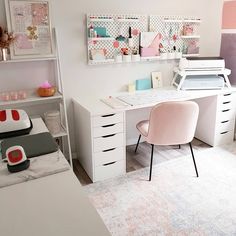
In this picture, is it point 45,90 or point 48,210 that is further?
point 45,90

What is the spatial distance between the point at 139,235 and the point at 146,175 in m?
0.83

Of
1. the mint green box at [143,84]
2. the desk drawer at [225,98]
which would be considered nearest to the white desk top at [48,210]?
the mint green box at [143,84]

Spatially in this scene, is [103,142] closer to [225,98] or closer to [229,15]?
[225,98]

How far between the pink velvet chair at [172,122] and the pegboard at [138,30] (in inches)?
36.6

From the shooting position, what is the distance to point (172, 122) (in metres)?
2.33

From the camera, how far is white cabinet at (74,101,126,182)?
7.91ft

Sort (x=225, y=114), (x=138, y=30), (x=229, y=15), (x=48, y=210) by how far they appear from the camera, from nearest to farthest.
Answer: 1. (x=48, y=210)
2. (x=138, y=30)
3. (x=225, y=114)
4. (x=229, y=15)

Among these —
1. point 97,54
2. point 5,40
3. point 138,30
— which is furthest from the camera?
point 138,30

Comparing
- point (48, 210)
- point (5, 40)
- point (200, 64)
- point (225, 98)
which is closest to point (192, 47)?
point (200, 64)

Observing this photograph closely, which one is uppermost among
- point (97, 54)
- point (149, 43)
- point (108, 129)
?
point (149, 43)

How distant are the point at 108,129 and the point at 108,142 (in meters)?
0.13

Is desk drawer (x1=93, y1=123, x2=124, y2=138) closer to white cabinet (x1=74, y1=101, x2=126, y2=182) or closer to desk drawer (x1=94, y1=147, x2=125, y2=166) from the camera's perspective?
white cabinet (x1=74, y1=101, x2=126, y2=182)

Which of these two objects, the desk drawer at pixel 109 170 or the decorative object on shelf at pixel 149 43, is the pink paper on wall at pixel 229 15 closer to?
the decorative object on shelf at pixel 149 43

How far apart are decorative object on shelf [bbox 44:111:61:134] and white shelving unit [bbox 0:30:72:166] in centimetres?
5
